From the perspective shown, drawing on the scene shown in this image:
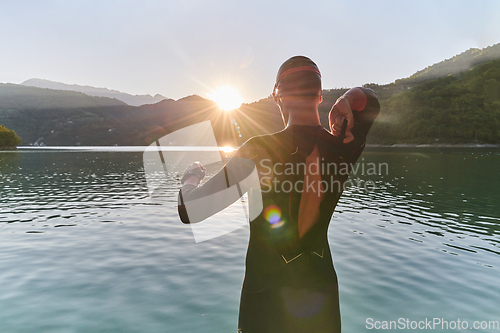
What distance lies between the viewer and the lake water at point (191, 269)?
24.0 ft

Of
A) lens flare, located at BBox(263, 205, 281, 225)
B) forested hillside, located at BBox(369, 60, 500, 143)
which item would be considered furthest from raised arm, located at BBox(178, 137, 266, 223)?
forested hillside, located at BBox(369, 60, 500, 143)

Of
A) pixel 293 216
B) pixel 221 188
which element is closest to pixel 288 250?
pixel 293 216

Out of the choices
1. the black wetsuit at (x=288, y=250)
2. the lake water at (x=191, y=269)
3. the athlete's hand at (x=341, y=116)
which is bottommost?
the lake water at (x=191, y=269)

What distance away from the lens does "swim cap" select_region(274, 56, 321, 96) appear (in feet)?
6.23

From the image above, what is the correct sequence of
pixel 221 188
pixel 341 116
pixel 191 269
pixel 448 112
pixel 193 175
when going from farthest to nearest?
pixel 448 112, pixel 191 269, pixel 341 116, pixel 193 175, pixel 221 188

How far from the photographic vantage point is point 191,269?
10203mm

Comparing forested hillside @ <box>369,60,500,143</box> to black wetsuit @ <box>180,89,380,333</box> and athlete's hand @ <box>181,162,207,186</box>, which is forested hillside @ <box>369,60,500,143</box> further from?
athlete's hand @ <box>181,162,207,186</box>

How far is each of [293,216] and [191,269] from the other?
908 centimetres

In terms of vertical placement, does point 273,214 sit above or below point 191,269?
above

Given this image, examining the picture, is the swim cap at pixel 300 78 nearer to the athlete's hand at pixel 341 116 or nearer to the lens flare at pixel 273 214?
the athlete's hand at pixel 341 116

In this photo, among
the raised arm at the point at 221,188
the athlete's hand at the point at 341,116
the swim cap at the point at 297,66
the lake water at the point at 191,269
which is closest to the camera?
the raised arm at the point at 221,188

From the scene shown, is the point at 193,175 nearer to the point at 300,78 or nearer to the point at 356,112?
the point at 300,78

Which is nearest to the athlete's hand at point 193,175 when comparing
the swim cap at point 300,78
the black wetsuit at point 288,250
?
the black wetsuit at point 288,250

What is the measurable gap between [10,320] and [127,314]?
251 cm
